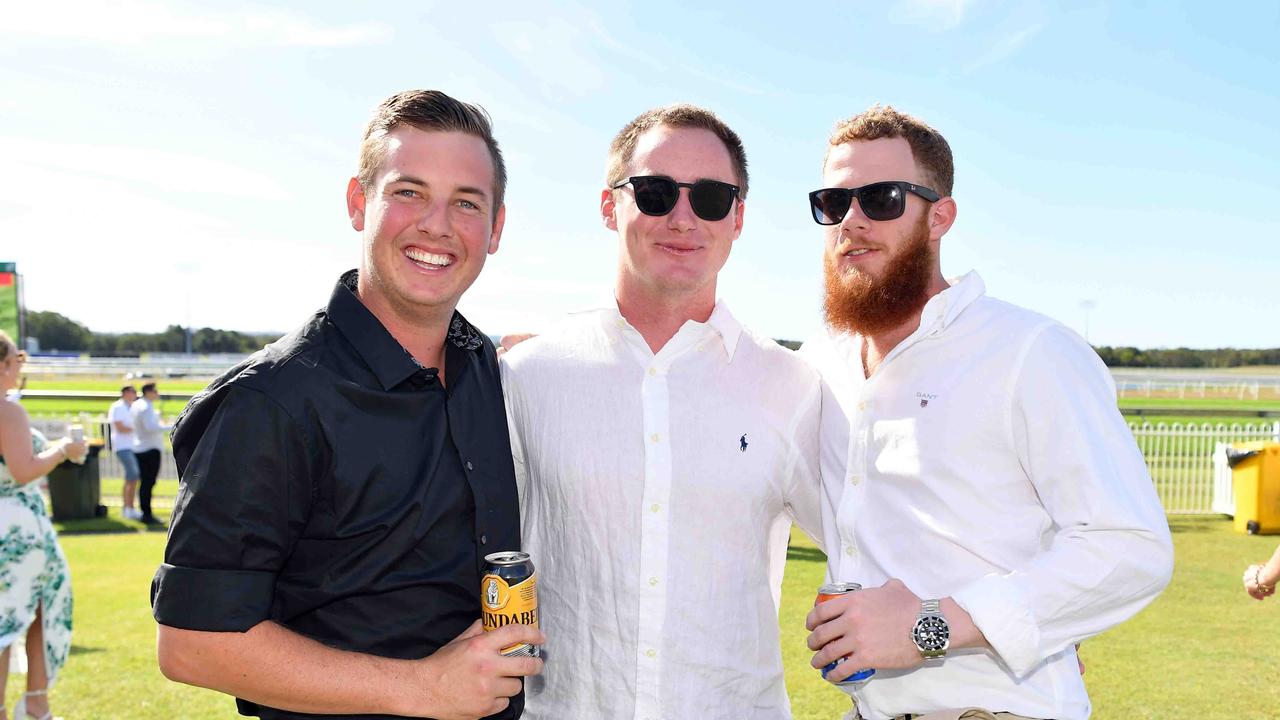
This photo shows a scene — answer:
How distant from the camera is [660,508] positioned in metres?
2.60

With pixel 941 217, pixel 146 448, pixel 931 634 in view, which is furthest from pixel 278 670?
pixel 146 448

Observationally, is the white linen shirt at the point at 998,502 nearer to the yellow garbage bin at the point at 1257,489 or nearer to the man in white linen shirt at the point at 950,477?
the man in white linen shirt at the point at 950,477

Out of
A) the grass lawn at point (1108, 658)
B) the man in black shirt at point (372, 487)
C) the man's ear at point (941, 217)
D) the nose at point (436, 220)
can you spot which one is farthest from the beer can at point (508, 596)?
the grass lawn at point (1108, 658)

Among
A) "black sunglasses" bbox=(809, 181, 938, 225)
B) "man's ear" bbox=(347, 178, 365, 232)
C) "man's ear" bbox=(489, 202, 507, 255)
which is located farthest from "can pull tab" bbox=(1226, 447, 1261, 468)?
"man's ear" bbox=(347, 178, 365, 232)

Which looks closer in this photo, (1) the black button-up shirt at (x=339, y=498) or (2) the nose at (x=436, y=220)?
(1) the black button-up shirt at (x=339, y=498)

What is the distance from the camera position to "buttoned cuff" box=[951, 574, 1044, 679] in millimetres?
2125

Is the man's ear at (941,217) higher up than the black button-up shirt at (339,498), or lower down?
higher up

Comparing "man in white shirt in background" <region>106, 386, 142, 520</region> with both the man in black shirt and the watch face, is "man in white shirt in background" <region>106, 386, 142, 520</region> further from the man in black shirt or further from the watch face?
the watch face

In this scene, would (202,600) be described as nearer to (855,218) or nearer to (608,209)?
(608,209)

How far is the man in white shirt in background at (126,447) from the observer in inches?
534

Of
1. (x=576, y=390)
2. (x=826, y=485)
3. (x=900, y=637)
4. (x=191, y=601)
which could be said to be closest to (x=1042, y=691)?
(x=900, y=637)

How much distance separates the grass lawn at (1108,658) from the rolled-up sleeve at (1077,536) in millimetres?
3877

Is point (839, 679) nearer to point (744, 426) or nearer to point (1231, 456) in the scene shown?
point (744, 426)

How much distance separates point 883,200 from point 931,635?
1.45 m
